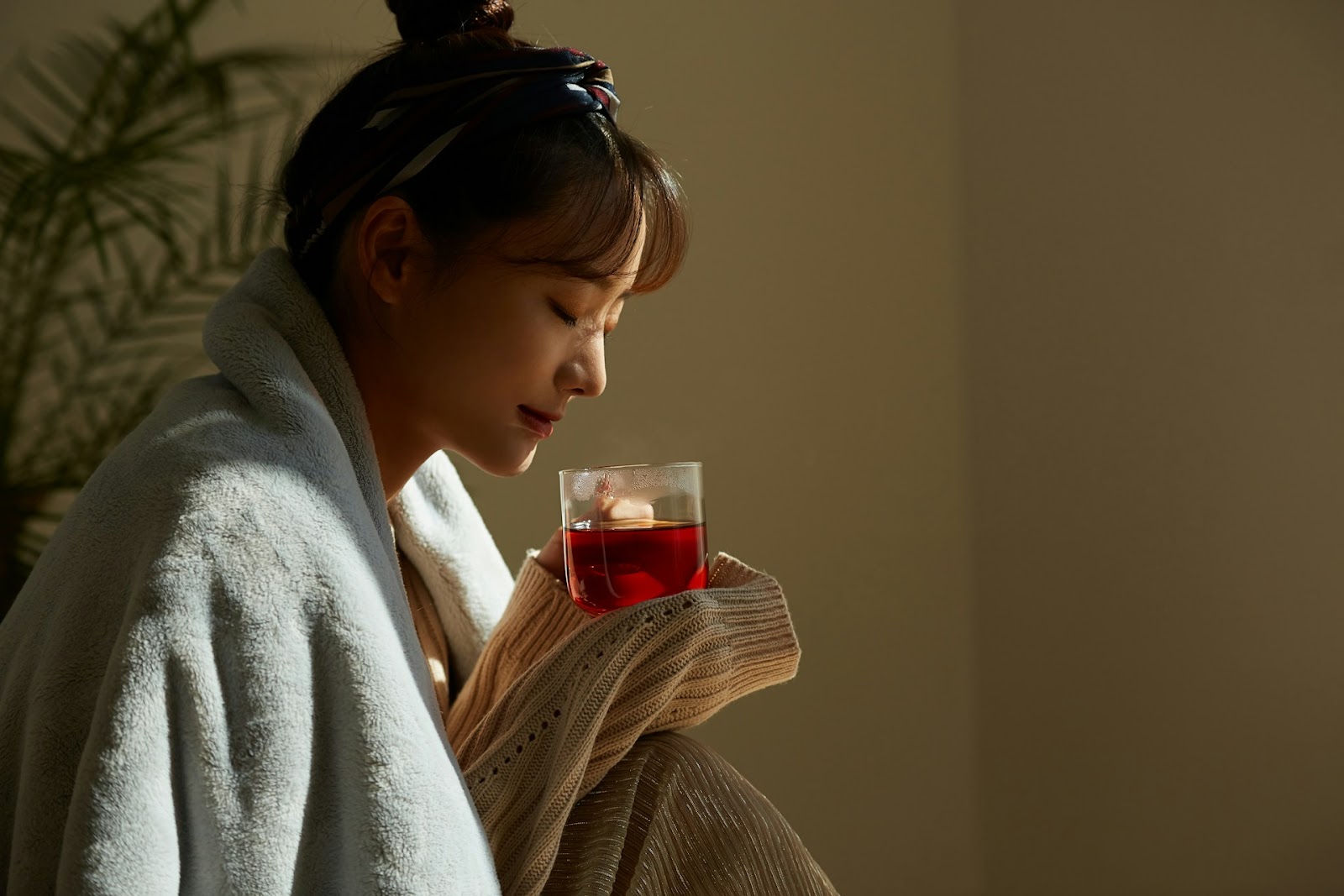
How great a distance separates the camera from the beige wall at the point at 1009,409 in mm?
1600

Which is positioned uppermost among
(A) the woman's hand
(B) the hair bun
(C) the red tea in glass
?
(B) the hair bun

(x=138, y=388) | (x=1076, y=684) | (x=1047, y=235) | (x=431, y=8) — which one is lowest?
(x=1076, y=684)

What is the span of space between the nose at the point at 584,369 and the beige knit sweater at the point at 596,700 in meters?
0.19

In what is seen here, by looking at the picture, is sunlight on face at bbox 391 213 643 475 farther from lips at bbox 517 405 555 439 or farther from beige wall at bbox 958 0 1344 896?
beige wall at bbox 958 0 1344 896

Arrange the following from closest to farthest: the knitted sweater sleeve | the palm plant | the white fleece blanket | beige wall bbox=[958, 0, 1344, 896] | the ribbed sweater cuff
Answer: the white fleece blanket
the knitted sweater sleeve
the ribbed sweater cuff
the palm plant
beige wall bbox=[958, 0, 1344, 896]

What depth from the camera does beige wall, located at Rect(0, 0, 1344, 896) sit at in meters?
1.60

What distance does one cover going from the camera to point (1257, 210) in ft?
5.25

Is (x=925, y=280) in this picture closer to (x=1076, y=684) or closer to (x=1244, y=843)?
(x=1076, y=684)

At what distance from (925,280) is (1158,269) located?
33 centimetres

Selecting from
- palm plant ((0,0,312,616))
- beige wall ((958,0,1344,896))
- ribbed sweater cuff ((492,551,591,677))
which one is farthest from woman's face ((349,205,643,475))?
beige wall ((958,0,1344,896))

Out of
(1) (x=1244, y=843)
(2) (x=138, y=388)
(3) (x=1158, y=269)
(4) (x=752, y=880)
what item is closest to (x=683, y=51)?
(3) (x=1158, y=269)

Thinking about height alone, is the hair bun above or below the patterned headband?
above

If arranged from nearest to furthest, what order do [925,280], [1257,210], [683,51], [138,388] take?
[138,388] → [1257,210] → [683,51] → [925,280]

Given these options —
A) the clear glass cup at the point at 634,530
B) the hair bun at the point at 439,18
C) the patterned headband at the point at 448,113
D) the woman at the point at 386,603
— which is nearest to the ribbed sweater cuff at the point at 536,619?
the woman at the point at 386,603
